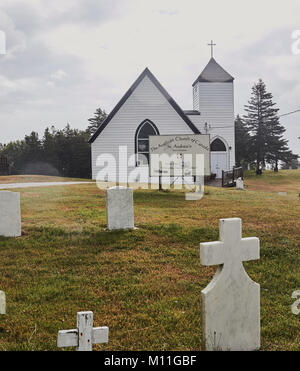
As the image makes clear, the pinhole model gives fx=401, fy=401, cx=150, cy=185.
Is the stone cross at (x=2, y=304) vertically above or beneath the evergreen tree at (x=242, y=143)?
beneath

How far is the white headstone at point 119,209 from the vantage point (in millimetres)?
9398

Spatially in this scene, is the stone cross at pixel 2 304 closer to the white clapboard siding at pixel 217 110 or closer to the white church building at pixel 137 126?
the white church building at pixel 137 126

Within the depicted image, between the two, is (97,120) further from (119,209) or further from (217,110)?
(119,209)

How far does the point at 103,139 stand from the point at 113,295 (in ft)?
62.6

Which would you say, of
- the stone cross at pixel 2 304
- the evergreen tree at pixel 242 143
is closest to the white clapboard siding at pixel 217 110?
the evergreen tree at pixel 242 143

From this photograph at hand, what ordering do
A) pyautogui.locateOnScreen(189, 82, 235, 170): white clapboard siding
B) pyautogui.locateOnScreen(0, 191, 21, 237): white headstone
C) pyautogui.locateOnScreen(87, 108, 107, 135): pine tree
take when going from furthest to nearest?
pyautogui.locateOnScreen(87, 108, 107, 135): pine tree < pyautogui.locateOnScreen(189, 82, 235, 170): white clapboard siding < pyautogui.locateOnScreen(0, 191, 21, 237): white headstone

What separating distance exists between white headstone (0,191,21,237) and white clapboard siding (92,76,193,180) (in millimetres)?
15202

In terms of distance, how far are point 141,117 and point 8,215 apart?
16066 mm

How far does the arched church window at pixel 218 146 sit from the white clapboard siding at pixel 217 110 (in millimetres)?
341

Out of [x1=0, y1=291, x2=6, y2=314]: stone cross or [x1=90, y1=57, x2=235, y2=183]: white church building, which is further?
[x1=90, y1=57, x2=235, y2=183]: white church building

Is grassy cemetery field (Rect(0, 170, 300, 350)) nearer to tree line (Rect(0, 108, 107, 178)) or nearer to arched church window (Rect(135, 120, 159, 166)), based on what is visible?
arched church window (Rect(135, 120, 159, 166))

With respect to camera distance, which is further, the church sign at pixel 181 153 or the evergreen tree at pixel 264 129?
the evergreen tree at pixel 264 129

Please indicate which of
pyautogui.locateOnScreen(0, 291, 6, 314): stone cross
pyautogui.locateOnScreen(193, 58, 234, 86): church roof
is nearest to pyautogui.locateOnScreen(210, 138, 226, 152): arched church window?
pyautogui.locateOnScreen(193, 58, 234, 86): church roof

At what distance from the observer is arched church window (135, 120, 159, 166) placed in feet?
79.4
